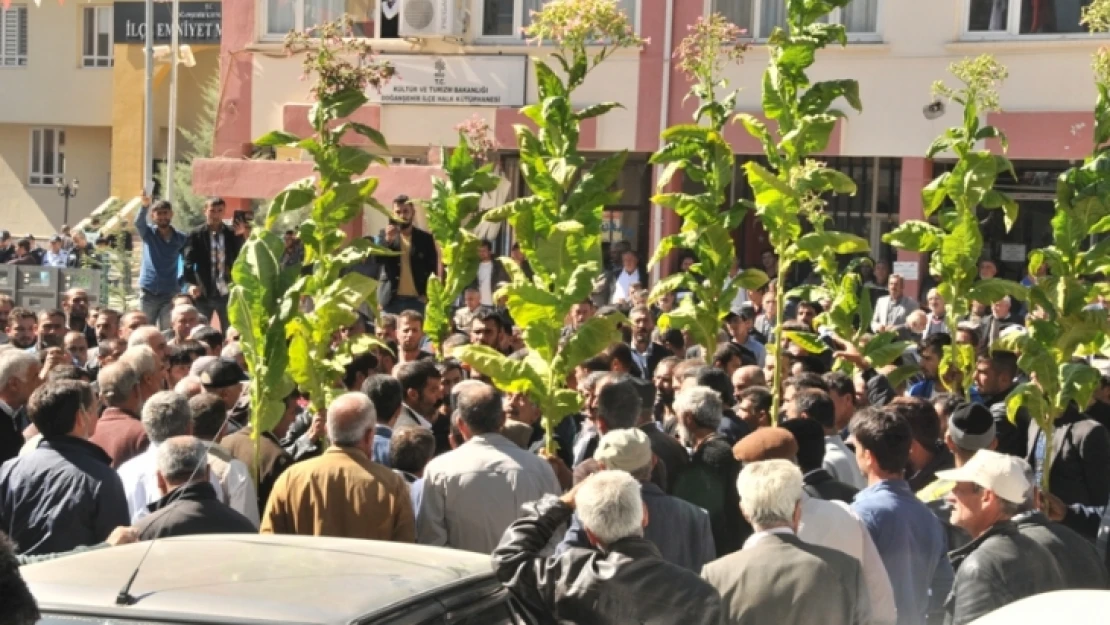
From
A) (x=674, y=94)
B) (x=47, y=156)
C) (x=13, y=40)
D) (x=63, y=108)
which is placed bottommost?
(x=47, y=156)

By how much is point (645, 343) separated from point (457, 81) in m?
10.2

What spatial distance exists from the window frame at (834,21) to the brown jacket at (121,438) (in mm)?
14574

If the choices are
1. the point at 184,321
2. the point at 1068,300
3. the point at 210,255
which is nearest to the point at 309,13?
the point at 210,255

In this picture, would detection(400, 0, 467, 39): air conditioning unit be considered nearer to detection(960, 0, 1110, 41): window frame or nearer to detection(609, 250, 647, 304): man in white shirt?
detection(609, 250, 647, 304): man in white shirt

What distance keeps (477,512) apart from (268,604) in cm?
294

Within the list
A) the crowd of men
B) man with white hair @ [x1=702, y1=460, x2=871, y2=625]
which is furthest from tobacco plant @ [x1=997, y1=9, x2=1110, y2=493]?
man with white hair @ [x1=702, y1=460, x2=871, y2=625]

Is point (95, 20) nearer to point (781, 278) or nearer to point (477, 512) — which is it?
point (781, 278)

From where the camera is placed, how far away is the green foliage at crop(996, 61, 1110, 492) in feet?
31.0

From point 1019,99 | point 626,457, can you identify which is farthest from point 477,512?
point 1019,99

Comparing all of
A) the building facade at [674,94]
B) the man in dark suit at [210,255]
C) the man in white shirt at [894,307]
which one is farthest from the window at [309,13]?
the man in white shirt at [894,307]

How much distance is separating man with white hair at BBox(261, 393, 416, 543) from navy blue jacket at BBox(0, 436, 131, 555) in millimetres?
722

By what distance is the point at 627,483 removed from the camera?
18.6 feet

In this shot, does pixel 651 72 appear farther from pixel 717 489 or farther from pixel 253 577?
pixel 253 577

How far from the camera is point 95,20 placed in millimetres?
44188
